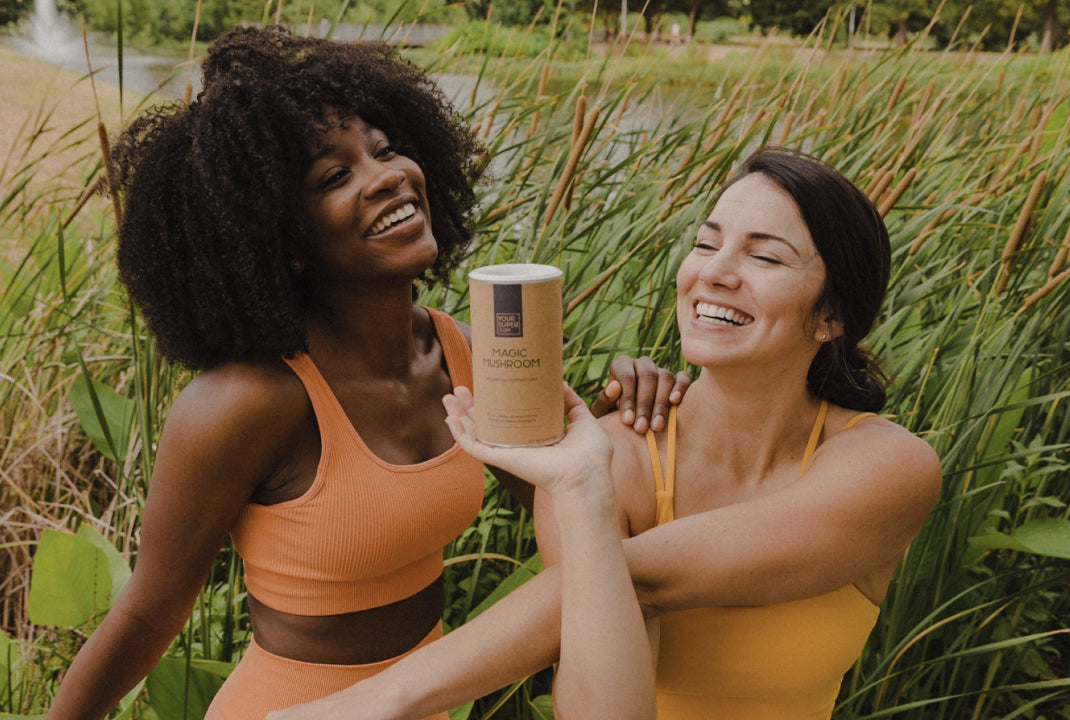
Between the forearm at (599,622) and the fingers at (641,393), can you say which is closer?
the forearm at (599,622)

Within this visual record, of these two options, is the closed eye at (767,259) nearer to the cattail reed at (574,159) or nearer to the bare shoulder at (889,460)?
the bare shoulder at (889,460)

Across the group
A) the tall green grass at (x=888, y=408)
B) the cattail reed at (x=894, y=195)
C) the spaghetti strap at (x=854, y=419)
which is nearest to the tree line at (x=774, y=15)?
the tall green grass at (x=888, y=408)

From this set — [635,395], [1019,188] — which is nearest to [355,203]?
[635,395]

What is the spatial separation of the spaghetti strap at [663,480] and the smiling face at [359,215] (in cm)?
47

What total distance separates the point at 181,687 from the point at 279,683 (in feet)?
0.90

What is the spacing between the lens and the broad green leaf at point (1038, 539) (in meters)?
1.75

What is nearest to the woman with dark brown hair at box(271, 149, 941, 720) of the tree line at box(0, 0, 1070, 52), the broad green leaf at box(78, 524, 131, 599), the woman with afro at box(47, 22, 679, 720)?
the woman with afro at box(47, 22, 679, 720)

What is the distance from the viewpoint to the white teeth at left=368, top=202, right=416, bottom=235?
143 cm

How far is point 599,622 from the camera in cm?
115

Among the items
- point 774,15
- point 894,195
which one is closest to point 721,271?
point 894,195

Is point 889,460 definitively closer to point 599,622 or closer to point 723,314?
point 723,314

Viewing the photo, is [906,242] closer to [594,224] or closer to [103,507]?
[594,224]

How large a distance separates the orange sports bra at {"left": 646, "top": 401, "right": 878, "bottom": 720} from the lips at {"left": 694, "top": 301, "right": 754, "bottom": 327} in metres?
0.22

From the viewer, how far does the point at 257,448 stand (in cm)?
135
